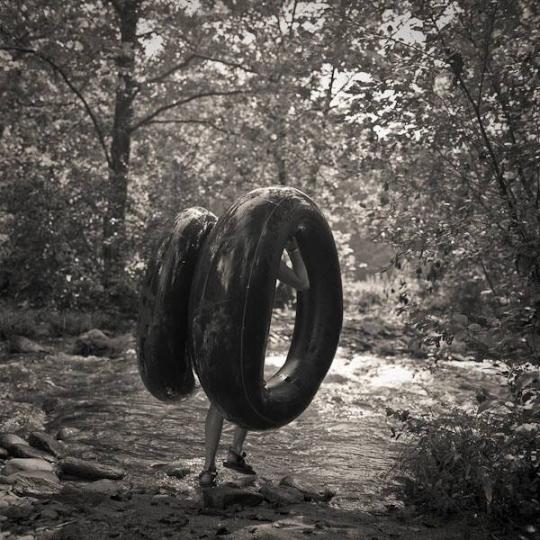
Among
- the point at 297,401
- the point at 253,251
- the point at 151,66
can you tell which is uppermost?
the point at 151,66

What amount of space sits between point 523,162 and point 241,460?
3119mm

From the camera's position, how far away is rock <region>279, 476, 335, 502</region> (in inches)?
172

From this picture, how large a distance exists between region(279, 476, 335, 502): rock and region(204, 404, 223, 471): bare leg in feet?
1.77

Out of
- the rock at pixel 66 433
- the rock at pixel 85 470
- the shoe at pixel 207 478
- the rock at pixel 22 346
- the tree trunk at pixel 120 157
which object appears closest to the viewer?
the rock at pixel 85 470

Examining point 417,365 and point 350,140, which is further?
point 417,365

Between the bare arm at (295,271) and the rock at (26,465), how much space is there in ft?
7.11

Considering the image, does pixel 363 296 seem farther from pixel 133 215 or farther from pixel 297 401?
pixel 297 401

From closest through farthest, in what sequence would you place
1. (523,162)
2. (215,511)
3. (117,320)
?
(215,511), (523,162), (117,320)

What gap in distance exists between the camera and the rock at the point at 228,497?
3.98m

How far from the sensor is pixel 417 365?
34.7 feet

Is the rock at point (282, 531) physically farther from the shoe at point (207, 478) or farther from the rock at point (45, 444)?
the rock at point (45, 444)

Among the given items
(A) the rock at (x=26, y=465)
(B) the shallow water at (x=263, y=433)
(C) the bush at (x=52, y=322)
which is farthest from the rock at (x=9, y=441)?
(C) the bush at (x=52, y=322)

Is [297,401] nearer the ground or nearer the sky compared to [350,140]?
nearer the ground

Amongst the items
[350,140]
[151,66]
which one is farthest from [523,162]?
[151,66]
